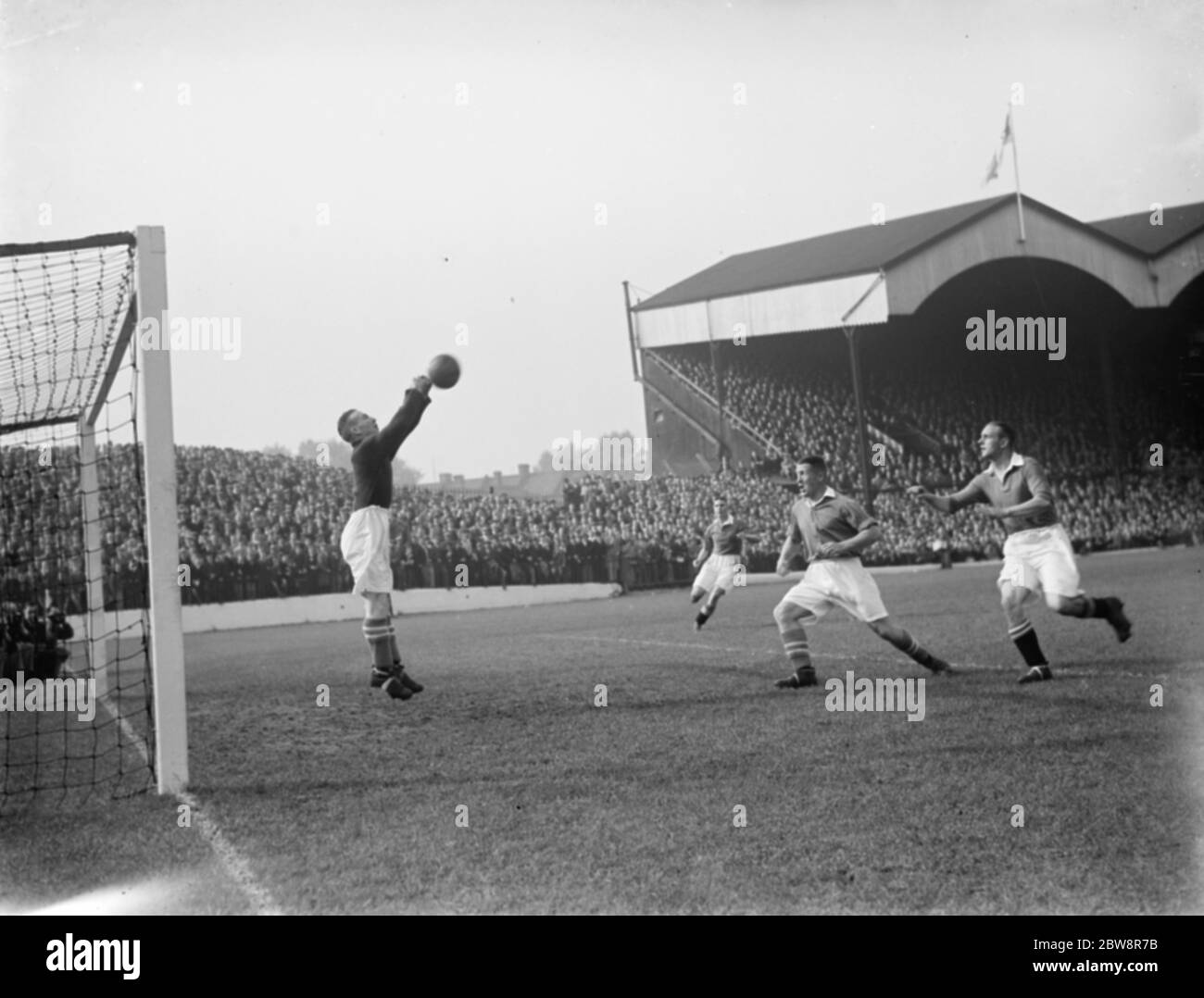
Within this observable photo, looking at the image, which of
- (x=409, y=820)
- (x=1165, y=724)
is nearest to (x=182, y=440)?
(x=409, y=820)

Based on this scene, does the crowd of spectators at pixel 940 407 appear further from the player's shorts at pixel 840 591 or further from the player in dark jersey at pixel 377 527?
the player in dark jersey at pixel 377 527

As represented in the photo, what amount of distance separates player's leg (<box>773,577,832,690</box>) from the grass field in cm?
14

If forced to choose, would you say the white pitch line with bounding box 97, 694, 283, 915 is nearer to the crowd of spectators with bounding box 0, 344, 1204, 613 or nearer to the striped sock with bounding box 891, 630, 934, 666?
the crowd of spectators with bounding box 0, 344, 1204, 613

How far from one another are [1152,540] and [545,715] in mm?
3528

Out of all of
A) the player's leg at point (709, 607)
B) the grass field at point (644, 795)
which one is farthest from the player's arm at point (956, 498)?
the player's leg at point (709, 607)

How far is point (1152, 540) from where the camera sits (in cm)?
625

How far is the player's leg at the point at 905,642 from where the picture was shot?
18.8 feet

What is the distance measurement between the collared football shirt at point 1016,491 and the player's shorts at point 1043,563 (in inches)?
2.1

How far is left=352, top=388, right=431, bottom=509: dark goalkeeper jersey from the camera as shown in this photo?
4.84m

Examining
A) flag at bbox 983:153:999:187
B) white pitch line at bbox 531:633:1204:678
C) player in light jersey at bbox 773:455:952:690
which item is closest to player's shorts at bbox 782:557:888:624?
player in light jersey at bbox 773:455:952:690

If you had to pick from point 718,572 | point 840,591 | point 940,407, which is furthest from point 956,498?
point 718,572

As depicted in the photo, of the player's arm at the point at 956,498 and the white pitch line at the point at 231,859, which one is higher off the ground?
the player's arm at the point at 956,498
